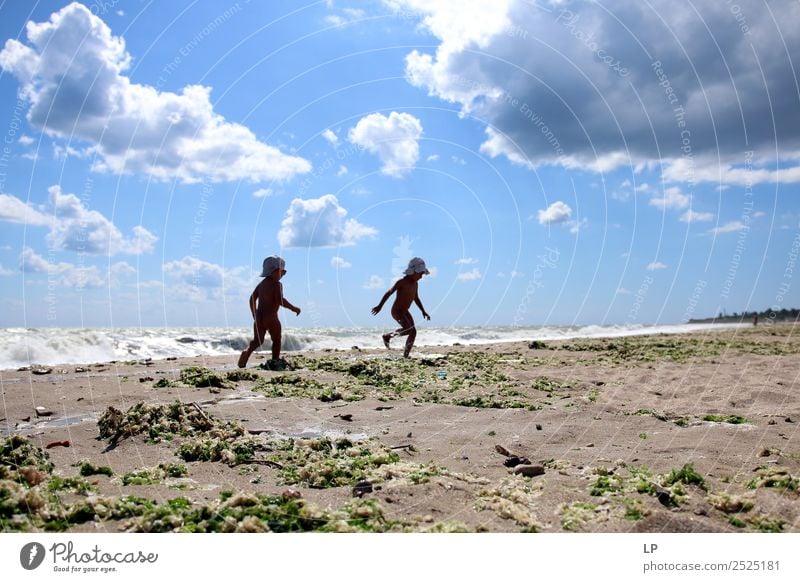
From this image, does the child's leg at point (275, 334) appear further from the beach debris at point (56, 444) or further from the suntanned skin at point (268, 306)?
the beach debris at point (56, 444)

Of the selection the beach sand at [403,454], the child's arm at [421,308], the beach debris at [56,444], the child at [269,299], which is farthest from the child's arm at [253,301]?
the beach debris at [56,444]

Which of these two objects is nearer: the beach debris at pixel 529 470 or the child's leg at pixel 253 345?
the beach debris at pixel 529 470

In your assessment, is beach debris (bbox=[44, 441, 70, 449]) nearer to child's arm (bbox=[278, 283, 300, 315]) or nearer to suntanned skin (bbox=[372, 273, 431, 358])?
child's arm (bbox=[278, 283, 300, 315])

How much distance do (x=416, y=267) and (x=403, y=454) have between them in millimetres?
12361

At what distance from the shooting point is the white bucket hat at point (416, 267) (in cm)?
1884

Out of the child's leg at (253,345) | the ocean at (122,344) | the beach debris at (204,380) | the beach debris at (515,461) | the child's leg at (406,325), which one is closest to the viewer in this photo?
the beach debris at (515,461)

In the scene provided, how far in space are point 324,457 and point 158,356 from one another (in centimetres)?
2158

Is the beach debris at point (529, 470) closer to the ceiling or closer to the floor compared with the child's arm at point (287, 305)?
closer to the floor

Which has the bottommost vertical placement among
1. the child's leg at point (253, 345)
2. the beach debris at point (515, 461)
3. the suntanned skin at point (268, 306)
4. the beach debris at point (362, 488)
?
the beach debris at point (515, 461)

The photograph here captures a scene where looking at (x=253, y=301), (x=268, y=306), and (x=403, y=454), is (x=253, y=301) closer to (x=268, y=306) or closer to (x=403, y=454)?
(x=268, y=306)

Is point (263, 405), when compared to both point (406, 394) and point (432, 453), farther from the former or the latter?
point (432, 453)

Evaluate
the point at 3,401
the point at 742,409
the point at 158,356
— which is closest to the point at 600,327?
the point at 158,356
